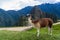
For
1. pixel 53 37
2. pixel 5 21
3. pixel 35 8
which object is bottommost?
pixel 53 37

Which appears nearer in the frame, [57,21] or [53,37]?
[53,37]

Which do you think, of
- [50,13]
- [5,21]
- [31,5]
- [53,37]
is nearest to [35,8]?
[31,5]

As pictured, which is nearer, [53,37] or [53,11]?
[53,37]

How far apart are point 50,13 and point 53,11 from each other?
0.16 m

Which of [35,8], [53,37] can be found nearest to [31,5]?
[35,8]

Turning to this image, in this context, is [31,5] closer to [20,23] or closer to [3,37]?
[20,23]

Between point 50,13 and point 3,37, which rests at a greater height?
→ point 50,13

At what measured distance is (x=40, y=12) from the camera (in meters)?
7.04

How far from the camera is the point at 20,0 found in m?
A: 7.12

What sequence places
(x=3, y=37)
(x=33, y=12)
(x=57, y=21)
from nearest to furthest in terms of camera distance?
1. (x=3, y=37)
2. (x=33, y=12)
3. (x=57, y=21)

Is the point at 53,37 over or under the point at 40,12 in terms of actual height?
under

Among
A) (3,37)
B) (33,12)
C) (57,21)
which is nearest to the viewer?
(3,37)

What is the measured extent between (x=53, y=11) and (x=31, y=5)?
2.92 feet

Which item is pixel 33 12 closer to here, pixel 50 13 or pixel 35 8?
pixel 35 8
